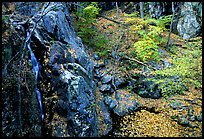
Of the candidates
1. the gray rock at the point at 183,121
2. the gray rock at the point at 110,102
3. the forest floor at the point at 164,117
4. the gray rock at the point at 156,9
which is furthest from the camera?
the gray rock at the point at 156,9

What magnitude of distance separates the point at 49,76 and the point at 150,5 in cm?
1348

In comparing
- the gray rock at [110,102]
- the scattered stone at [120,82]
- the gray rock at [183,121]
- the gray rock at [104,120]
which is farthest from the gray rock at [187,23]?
the gray rock at [104,120]

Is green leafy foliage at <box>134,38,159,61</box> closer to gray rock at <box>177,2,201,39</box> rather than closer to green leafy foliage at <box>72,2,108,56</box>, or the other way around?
green leafy foliage at <box>72,2,108,56</box>

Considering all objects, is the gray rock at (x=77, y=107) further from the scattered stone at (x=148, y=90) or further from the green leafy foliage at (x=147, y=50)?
the green leafy foliage at (x=147, y=50)

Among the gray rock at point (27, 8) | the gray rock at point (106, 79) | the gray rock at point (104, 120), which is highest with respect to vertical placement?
the gray rock at point (27, 8)

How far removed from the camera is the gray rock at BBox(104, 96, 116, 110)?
9.79 metres

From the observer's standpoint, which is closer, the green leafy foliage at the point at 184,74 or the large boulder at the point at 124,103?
the green leafy foliage at the point at 184,74

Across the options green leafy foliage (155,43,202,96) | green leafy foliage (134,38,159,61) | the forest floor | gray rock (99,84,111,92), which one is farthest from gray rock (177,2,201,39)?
gray rock (99,84,111,92)

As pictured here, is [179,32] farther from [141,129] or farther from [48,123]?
[48,123]

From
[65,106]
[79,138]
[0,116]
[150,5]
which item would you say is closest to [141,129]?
[79,138]

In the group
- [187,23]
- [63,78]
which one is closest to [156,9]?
[187,23]

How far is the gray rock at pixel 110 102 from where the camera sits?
9788mm

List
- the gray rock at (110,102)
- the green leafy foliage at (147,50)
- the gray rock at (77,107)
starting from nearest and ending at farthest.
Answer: the gray rock at (77,107) → the gray rock at (110,102) → the green leafy foliage at (147,50)

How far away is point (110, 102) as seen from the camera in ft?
32.4
